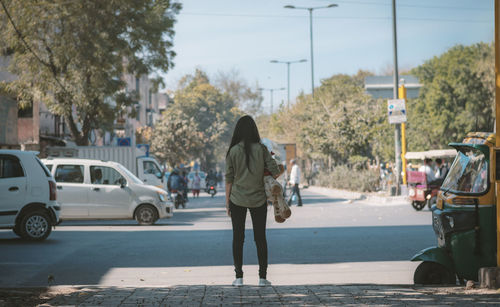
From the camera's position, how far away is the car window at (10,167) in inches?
627

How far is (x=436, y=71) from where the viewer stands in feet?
237

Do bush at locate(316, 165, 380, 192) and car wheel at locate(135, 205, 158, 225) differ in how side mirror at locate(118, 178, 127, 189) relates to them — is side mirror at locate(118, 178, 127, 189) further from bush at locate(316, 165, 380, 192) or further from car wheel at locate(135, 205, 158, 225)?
bush at locate(316, 165, 380, 192)

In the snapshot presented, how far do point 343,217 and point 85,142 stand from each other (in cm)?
1406

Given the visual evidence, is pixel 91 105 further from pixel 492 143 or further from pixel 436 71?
pixel 436 71

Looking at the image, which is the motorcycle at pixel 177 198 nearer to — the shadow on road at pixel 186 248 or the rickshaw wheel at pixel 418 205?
the rickshaw wheel at pixel 418 205

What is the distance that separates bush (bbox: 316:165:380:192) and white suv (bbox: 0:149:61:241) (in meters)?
25.3

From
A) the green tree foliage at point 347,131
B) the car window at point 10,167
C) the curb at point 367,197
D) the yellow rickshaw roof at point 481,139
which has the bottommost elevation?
the curb at point 367,197

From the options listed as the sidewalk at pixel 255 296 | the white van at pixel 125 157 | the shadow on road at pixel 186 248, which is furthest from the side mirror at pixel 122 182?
the sidewalk at pixel 255 296

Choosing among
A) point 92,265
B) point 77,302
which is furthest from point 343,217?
point 77,302

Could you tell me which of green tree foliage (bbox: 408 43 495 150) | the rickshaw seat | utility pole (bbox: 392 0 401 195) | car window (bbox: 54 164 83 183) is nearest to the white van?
utility pole (bbox: 392 0 401 195)

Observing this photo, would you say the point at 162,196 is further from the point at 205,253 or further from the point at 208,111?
the point at 208,111

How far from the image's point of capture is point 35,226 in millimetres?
15992

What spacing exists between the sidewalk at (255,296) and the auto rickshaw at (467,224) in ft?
1.59

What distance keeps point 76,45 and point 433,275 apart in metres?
23.2
